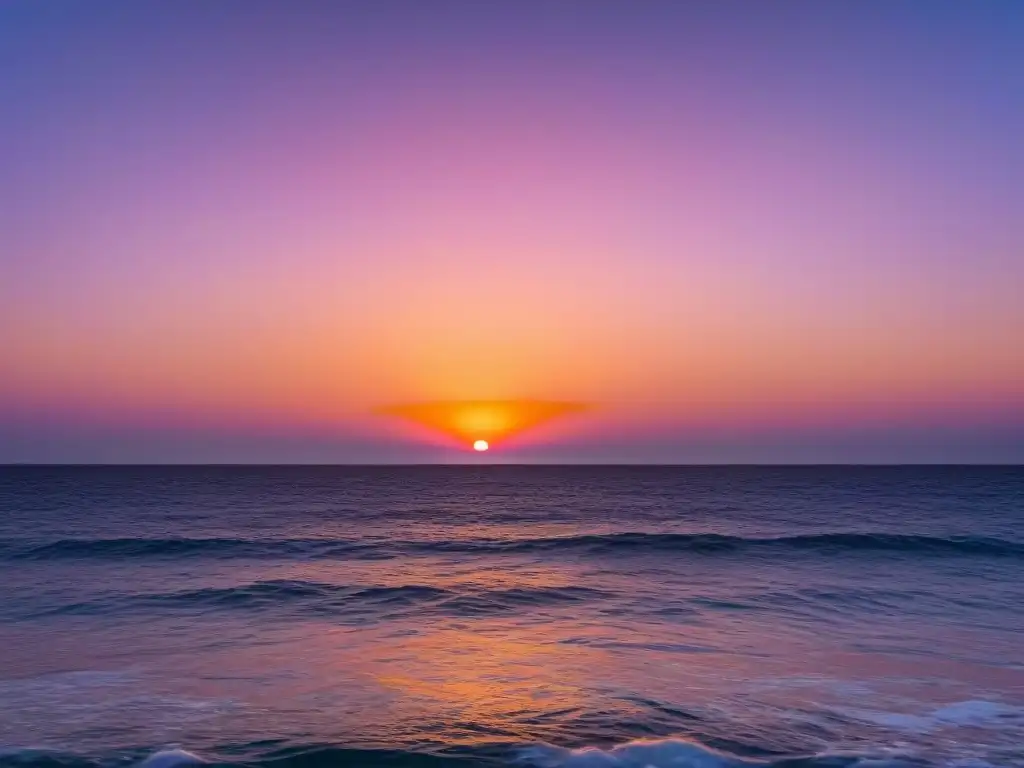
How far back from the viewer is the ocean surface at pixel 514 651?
1343cm

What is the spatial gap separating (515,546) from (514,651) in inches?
1026

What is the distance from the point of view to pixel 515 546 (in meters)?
46.1

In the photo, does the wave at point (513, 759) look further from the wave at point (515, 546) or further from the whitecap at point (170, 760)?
the wave at point (515, 546)

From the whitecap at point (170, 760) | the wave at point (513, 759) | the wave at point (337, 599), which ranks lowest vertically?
the wave at point (337, 599)

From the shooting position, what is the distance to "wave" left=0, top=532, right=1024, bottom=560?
41.2m

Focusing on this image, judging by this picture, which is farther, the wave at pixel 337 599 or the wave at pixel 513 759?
the wave at pixel 337 599

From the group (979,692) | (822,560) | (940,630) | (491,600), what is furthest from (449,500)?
(979,692)

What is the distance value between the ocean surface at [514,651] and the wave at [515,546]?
1.05ft

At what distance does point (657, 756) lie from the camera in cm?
1276

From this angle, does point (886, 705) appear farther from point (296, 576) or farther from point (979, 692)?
point (296, 576)

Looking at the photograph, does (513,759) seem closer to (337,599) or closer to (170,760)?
(170,760)

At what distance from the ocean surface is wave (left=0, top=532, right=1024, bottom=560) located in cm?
32

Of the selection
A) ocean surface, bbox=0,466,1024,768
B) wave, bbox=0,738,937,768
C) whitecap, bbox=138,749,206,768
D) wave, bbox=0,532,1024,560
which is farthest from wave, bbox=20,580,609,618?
whitecap, bbox=138,749,206,768

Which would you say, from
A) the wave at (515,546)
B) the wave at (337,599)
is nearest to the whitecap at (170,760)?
the wave at (337,599)
